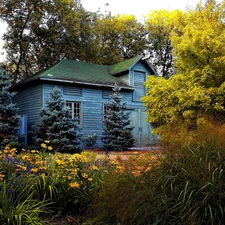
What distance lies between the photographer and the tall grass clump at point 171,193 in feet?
9.64

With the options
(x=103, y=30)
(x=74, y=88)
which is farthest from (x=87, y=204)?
(x=103, y=30)

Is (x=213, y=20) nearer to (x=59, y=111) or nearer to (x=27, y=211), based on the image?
(x=59, y=111)

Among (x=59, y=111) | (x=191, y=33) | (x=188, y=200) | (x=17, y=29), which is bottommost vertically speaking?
(x=188, y=200)

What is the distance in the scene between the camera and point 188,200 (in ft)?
9.59

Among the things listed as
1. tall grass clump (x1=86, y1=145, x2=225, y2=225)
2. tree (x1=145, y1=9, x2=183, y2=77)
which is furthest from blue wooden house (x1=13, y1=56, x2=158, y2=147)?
tree (x1=145, y1=9, x2=183, y2=77)

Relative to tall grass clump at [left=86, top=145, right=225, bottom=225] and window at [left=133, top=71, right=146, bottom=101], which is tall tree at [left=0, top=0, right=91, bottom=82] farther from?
tall grass clump at [left=86, top=145, right=225, bottom=225]

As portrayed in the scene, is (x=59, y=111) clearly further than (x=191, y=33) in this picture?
Yes

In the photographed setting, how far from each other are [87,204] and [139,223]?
4.52 ft

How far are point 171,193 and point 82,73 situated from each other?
15.3 m

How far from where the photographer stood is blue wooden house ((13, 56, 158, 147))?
16078 mm

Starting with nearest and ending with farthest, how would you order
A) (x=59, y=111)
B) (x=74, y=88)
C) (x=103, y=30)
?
(x=59, y=111)
(x=74, y=88)
(x=103, y=30)

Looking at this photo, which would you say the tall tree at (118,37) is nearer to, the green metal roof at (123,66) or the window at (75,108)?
the green metal roof at (123,66)

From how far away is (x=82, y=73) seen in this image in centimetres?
1786

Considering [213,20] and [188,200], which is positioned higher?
[213,20]
